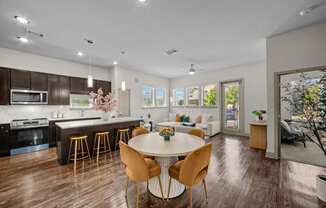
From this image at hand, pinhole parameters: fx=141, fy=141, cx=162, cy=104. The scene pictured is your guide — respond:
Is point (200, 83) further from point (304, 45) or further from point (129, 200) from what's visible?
point (129, 200)

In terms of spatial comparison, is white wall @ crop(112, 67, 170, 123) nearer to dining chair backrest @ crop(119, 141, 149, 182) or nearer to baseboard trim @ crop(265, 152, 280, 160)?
dining chair backrest @ crop(119, 141, 149, 182)

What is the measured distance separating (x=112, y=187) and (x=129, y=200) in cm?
50

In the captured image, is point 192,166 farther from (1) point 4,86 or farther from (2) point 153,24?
(1) point 4,86

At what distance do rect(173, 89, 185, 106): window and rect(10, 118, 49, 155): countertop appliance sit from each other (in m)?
6.23

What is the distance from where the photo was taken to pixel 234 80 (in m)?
6.37

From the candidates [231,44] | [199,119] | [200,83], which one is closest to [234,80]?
[200,83]

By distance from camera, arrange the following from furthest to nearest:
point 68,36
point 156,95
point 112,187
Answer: point 156,95 < point 68,36 < point 112,187

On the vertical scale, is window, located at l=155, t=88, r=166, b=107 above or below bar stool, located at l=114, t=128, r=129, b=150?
above

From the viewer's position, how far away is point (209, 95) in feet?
23.8

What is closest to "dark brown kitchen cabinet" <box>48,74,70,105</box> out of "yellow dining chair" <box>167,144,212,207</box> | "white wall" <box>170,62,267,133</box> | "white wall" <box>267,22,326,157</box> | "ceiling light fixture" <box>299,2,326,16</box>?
"yellow dining chair" <box>167,144,212,207</box>

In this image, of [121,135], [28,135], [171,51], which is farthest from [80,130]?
[171,51]

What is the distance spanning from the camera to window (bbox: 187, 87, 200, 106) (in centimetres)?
774

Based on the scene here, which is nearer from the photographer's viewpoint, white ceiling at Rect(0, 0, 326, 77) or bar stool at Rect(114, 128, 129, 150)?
white ceiling at Rect(0, 0, 326, 77)

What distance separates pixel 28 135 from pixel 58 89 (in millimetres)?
1671
